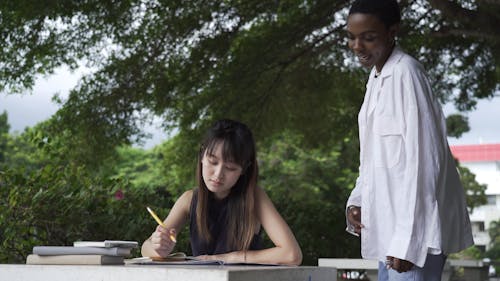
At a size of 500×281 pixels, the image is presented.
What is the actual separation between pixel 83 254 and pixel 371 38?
1.07 m

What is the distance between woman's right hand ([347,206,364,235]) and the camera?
2.53 m

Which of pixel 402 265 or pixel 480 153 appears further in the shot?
pixel 480 153

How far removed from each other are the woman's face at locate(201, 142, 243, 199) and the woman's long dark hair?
0.15ft

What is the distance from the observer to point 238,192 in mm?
3170

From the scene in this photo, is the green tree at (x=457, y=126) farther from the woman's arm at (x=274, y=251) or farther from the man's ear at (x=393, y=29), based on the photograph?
the man's ear at (x=393, y=29)

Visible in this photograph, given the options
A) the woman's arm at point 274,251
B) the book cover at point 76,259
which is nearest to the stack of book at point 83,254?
the book cover at point 76,259

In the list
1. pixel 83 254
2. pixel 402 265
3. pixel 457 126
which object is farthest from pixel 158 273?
pixel 457 126

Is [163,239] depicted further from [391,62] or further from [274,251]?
[391,62]

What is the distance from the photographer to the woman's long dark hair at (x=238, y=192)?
304 cm

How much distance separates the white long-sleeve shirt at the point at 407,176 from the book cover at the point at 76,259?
752 millimetres

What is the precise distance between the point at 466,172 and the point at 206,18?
18.3m

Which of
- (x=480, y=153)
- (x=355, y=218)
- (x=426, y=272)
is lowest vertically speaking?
(x=426, y=272)

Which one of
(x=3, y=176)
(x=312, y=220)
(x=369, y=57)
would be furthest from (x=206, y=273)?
(x=312, y=220)

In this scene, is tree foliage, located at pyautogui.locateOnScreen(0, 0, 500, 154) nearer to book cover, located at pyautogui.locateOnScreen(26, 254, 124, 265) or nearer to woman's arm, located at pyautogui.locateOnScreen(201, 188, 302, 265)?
woman's arm, located at pyautogui.locateOnScreen(201, 188, 302, 265)
